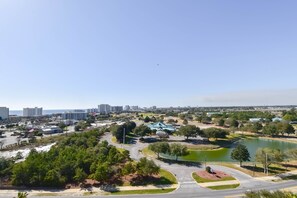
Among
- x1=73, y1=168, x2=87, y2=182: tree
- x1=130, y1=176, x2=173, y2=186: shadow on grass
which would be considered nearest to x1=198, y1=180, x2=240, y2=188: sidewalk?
x1=130, y1=176, x2=173, y2=186: shadow on grass

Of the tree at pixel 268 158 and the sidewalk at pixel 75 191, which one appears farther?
the tree at pixel 268 158

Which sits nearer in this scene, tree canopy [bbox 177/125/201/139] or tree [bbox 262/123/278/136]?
tree canopy [bbox 177/125/201/139]

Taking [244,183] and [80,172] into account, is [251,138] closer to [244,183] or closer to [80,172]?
[244,183]

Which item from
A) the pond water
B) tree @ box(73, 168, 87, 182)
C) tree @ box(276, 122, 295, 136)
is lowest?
the pond water

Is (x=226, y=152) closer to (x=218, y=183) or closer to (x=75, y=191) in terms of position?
(x=218, y=183)

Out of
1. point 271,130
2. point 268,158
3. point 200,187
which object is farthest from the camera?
point 271,130

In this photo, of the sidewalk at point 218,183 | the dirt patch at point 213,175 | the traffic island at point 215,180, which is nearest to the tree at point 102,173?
the traffic island at point 215,180

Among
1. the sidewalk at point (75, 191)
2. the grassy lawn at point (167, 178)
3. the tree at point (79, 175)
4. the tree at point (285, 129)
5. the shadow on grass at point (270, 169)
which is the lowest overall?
the shadow on grass at point (270, 169)

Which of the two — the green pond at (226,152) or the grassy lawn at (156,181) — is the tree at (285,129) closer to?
the green pond at (226,152)

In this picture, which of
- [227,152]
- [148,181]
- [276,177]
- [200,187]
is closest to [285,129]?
[227,152]

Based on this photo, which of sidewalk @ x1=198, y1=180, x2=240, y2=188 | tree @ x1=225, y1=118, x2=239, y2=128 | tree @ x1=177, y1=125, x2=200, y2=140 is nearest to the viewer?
sidewalk @ x1=198, y1=180, x2=240, y2=188

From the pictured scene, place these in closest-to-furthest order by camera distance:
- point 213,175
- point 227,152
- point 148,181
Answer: point 148,181 < point 213,175 < point 227,152

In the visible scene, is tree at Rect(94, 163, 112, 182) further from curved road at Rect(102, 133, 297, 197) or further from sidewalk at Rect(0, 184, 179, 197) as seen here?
curved road at Rect(102, 133, 297, 197)

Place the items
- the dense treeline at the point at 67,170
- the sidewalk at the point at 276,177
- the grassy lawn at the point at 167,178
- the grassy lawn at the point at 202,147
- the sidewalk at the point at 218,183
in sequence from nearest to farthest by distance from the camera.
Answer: the dense treeline at the point at 67,170
the sidewalk at the point at 218,183
the grassy lawn at the point at 167,178
the sidewalk at the point at 276,177
the grassy lawn at the point at 202,147
